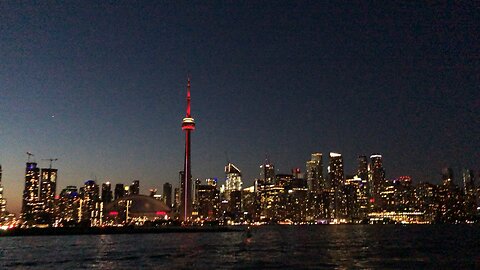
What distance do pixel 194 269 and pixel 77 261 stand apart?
72.1 ft

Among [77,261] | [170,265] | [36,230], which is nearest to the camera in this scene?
[170,265]

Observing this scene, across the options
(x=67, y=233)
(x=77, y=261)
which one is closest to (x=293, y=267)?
(x=77, y=261)

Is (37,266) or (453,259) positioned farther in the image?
(453,259)

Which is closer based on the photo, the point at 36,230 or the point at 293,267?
the point at 293,267

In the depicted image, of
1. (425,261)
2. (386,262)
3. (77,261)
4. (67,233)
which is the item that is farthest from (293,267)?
(67,233)

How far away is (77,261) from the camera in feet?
212

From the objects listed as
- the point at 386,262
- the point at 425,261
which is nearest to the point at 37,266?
the point at 386,262

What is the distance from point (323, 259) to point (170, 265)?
68.4ft

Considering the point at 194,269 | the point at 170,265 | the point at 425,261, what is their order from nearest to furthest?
the point at 194,269, the point at 170,265, the point at 425,261

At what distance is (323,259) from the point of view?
62.8 metres

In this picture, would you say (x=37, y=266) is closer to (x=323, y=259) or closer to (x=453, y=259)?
(x=323, y=259)

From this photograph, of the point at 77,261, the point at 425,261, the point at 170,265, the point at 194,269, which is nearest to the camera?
the point at 194,269

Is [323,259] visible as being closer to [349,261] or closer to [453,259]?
[349,261]

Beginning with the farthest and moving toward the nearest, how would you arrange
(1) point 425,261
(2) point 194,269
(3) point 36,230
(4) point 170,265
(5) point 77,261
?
(3) point 36,230 < (5) point 77,261 < (1) point 425,261 < (4) point 170,265 < (2) point 194,269
